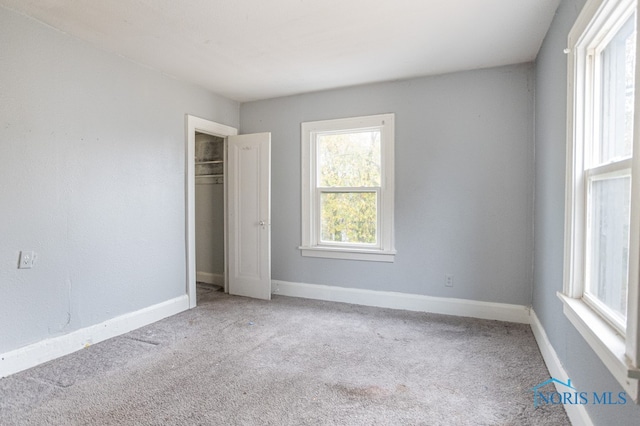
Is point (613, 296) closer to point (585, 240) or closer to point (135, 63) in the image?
point (585, 240)

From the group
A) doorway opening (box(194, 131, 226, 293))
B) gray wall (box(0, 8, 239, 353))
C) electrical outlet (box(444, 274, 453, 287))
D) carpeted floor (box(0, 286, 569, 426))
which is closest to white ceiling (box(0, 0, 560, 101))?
gray wall (box(0, 8, 239, 353))

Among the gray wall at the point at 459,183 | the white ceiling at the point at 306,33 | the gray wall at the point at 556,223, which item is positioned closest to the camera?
the gray wall at the point at 556,223

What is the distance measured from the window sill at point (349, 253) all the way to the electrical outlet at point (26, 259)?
2621 millimetres

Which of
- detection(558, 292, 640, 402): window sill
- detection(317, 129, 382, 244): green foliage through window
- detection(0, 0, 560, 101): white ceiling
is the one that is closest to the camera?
detection(558, 292, 640, 402): window sill

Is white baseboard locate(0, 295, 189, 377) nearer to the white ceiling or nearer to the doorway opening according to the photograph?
the doorway opening

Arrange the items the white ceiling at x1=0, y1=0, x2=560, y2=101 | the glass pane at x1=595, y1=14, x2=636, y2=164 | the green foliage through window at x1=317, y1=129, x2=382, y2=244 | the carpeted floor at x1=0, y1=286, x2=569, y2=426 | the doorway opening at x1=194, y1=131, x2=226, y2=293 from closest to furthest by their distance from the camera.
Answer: the glass pane at x1=595, y1=14, x2=636, y2=164, the carpeted floor at x1=0, y1=286, x2=569, y2=426, the white ceiling at x1=0, y1=0, x2=560, y2=101, the green foliage through window at x1=317, y1=129, x2=382, y2=244, the doorway opening at x1=194, y1=131, x2=226, y2=293

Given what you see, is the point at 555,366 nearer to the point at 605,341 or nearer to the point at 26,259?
the point at 605,341

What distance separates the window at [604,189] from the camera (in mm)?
1312

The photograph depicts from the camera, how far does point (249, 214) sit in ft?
14.7

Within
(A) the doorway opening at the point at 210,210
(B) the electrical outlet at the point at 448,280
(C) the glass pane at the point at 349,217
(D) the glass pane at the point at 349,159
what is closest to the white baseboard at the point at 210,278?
(A) the doorway opening at the point at 210,210

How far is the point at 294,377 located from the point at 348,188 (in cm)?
232

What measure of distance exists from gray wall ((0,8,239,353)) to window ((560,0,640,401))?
3.40 metres

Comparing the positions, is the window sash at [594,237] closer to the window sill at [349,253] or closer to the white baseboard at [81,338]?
the window sill at [349,253]

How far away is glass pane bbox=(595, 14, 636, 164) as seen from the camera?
1.51 m
